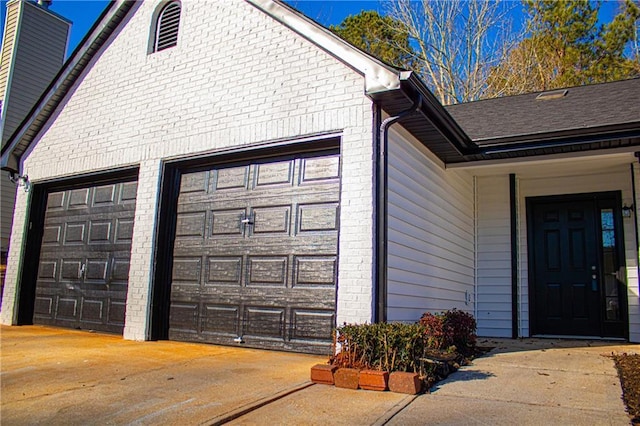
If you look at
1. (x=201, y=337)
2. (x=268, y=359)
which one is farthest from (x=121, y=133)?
(x=268, y=359)

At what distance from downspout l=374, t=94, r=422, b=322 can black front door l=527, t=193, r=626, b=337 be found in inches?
170

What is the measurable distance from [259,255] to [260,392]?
105 inches

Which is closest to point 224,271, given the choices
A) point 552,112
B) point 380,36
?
point 552,112

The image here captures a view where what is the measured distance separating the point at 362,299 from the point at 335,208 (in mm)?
1210

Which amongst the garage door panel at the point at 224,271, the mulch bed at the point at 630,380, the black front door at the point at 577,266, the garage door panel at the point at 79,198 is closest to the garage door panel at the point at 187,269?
the garage door panel at the point at 224,271

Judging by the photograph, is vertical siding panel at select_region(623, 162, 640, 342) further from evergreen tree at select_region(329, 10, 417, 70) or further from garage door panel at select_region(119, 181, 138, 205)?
evergreen tree at select_region(329, 10, 417, 70)

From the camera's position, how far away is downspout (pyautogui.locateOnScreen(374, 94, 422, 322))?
Result: 17.5ft

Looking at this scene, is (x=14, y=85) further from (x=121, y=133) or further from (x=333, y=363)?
(x=333, y=363)

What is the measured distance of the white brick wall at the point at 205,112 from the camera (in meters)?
5.64

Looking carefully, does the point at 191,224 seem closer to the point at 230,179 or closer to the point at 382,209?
the point at 230,179

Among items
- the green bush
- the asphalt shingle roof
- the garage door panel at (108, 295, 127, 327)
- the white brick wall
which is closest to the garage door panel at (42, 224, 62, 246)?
the white brick wall

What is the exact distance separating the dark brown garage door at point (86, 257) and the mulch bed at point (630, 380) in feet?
21.4

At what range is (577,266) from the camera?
330 inches

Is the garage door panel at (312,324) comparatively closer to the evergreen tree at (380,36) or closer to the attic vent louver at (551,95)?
the attic vent louver at (551,95)
